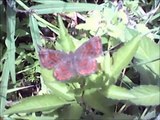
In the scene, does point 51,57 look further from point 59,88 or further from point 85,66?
point 59,88

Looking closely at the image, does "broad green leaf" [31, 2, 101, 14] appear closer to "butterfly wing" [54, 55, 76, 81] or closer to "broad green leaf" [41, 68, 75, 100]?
"broad green leaf" [41, 68, 75, 100]

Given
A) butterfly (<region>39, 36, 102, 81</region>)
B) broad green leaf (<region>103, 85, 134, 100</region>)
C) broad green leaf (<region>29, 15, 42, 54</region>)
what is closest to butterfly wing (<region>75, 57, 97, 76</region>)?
butterfly (<region>39, 36, 102, 81</region>)

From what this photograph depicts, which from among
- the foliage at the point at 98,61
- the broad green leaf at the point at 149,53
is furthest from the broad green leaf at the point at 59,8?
the broad green leaf at the point at 149,53

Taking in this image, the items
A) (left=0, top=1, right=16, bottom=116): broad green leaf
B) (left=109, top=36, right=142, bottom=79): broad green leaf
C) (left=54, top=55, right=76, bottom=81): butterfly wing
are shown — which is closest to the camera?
(left=54, top=55, right=76, bottom=81): butterfly wing

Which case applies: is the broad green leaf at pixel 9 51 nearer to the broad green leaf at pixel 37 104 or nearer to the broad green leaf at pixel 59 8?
the broad green leaf at pixel 59 8

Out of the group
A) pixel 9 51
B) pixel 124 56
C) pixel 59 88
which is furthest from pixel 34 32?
pixel 124 56

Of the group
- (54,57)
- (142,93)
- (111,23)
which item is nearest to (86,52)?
(54,57)

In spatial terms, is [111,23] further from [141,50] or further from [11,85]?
[11,85]
